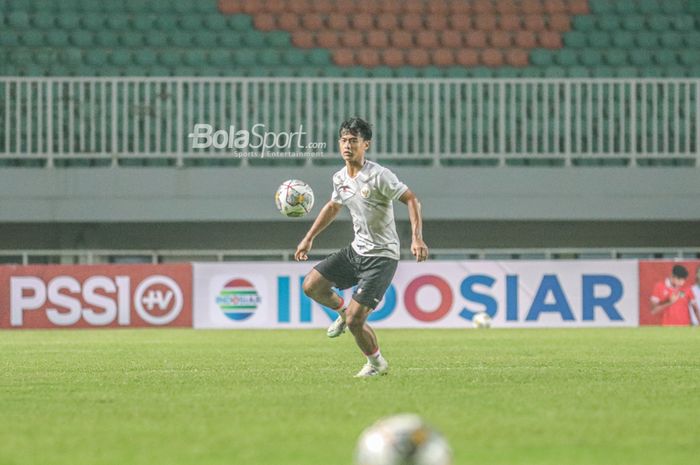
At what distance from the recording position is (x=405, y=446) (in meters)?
4.42

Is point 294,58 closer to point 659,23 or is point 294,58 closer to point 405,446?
point 659,23

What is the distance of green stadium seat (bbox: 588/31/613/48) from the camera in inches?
970

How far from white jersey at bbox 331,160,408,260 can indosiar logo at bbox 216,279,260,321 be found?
35.2 feet

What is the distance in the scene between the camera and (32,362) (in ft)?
39.7

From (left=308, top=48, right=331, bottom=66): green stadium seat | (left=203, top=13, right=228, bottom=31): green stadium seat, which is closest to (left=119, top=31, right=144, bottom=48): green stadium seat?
(left=203, top=13, right=228, bottom=31): green stadium seat

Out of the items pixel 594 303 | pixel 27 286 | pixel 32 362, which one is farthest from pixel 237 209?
pixel 32 362

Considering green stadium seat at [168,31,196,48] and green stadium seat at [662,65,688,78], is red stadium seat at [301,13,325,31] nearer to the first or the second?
green stadium seat at [168,31,196,48]

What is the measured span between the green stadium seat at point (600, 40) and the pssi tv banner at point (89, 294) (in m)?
8.92

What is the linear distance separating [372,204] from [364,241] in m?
0.29

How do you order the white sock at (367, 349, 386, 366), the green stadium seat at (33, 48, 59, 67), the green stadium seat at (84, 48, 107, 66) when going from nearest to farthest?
the white sock at (367, 349, 386, 366) < the green stadium seat at (33, 48, 59, 67) < the green stadium seat at (84, 48, 107, 66)

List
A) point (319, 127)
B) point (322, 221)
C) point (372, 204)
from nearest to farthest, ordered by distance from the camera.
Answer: point (372, 204), point (322, 221), point (319, 127)

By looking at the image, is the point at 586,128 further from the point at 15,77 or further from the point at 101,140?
the point at 15,77

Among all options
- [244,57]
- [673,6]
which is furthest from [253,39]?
[673,6]

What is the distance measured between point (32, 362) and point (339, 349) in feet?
11.7
